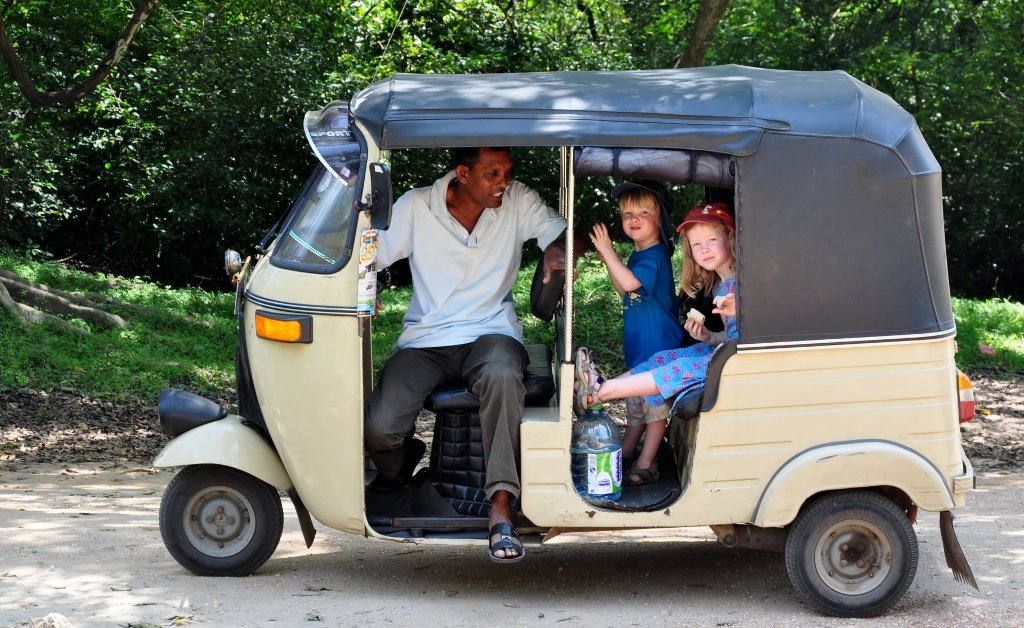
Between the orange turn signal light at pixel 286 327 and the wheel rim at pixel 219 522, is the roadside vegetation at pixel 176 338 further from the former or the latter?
the orange turn signal light at pixel 286 327

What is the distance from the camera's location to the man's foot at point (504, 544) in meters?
4.65

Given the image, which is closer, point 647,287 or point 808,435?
point 808,435

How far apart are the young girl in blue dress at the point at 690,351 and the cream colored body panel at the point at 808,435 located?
0.23 m

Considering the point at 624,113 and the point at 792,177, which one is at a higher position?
the point at 624,113

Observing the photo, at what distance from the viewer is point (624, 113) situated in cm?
455

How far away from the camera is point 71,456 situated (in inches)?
311

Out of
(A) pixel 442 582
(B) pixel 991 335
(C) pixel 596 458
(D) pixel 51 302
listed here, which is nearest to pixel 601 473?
(C) pixel 596 458

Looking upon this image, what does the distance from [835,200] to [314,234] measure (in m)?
2.04

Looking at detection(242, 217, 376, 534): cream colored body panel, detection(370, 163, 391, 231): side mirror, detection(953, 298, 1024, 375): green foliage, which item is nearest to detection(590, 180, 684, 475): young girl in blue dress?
detection(370, 163, 391, 231): side mirror

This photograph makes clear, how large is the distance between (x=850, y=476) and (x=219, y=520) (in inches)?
102

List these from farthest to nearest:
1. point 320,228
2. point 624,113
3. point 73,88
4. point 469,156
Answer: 1. point 73,88
2. point 469,156
3. point 320,228
4. point 624,113

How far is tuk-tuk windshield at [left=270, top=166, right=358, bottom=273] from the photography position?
479cm

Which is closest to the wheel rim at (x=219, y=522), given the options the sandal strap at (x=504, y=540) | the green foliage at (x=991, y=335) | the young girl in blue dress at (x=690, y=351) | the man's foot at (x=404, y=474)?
the man's foot at (x=404, y=474)

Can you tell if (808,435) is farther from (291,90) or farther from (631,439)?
(291,90)
